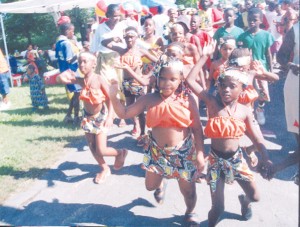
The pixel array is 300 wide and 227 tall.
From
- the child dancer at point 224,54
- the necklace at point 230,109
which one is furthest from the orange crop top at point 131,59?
the necklace at point 230,109

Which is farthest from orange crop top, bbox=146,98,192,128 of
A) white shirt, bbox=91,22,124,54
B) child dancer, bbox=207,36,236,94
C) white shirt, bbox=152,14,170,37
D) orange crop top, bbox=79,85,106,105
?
white shirt, bbox=152,14,170,37

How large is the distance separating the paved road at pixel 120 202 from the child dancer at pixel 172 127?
511 mm

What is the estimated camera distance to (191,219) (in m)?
3.57

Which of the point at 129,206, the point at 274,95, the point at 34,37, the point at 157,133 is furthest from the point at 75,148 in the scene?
the point at 34,37

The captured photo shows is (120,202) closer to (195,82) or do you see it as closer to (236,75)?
(195,82)

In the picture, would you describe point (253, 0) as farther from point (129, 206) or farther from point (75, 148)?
point (129, 206)

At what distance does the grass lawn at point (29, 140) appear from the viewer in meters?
4.90

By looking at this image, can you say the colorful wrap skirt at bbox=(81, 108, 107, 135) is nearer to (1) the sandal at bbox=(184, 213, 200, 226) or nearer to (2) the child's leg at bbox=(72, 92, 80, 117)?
(1) the sandal at bbox=(184, 213, 200, 226)

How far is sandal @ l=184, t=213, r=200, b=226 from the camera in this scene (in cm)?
355

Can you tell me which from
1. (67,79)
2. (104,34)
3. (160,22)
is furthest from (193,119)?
(160,22)

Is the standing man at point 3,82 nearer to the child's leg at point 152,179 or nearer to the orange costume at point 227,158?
the child's leg at point 152,179

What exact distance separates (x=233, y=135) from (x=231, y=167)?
288 mm

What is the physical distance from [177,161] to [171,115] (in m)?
0.45

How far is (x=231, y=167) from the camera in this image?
3.25 metres
